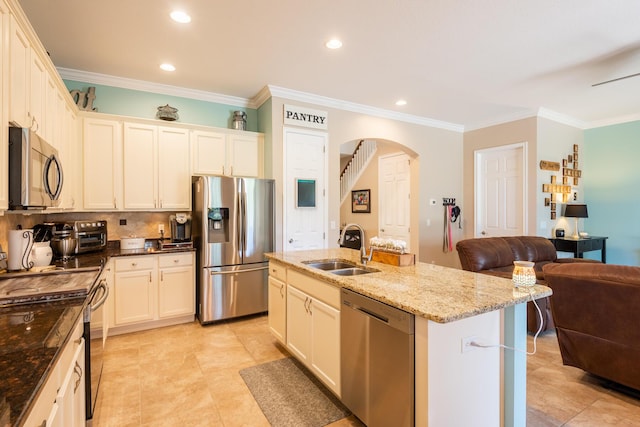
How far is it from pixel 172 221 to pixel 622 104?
22.1 feet

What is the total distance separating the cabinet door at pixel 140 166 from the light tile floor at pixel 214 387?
1548 millimetres

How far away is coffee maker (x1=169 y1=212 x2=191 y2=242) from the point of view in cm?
388

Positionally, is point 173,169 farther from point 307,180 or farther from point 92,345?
point 92,345

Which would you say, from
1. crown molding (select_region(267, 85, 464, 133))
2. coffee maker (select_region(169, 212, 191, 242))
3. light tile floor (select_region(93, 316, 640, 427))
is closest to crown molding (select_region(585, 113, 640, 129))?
crown molding (select_region(267, 85, 464, 133))

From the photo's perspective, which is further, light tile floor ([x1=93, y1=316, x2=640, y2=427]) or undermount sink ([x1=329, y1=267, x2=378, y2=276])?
undermount sink ([x1=329, y1=267, x2=378, y2=276])

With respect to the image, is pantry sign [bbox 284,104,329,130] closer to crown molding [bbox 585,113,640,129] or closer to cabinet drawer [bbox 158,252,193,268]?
cabinet drawer [bbox 158,252,193,268]

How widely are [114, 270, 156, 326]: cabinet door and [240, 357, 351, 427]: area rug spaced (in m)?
1.59

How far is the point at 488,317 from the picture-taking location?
169 cm

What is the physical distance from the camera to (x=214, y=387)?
2494 mm

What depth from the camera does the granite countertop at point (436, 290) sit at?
1480 mm

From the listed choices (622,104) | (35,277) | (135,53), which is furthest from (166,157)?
Result: (622,104)

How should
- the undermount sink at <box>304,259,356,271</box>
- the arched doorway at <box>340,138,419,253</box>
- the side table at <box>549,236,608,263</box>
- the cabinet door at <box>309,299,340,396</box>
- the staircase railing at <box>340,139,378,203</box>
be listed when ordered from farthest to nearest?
the staircase railing at <box>340,139,378,203</box> → the arched doorway at <box>340,138,419,253</box> → the side table at <box>549,236,608,263</box> → the undermount sink at <box>304,259,356,271</box> → the cabinet door at <box>309,299,340,396</box>

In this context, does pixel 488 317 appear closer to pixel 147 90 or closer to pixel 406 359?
pixel 406 359

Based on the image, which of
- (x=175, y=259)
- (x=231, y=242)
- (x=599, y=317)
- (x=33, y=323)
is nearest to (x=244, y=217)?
(x=231, y=242)
